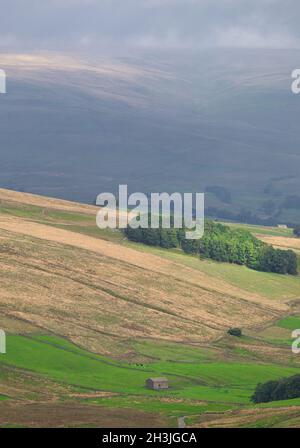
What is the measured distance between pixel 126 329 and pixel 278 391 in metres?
29.5

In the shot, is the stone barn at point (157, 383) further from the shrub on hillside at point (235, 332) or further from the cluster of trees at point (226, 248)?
the cluster of trees at point (226, 248)

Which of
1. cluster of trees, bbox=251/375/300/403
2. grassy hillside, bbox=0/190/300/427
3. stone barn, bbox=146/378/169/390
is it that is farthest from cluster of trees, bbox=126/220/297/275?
cluster of trees, bbox=251/375/300/403

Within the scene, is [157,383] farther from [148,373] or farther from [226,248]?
[226,248]

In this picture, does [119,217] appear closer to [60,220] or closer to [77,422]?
[60,220]

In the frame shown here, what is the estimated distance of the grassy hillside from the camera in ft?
297

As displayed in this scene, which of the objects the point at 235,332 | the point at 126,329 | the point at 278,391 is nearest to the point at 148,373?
the point at 278,391

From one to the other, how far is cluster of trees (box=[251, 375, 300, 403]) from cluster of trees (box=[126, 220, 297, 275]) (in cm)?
6676

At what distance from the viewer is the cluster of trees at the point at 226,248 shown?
16450 cm

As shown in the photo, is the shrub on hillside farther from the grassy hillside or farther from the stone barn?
the stone barn

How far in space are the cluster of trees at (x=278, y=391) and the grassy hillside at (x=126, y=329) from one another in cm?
162

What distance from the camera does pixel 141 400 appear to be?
312ft

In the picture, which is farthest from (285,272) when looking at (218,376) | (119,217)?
(218,376)

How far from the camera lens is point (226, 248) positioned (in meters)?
167
